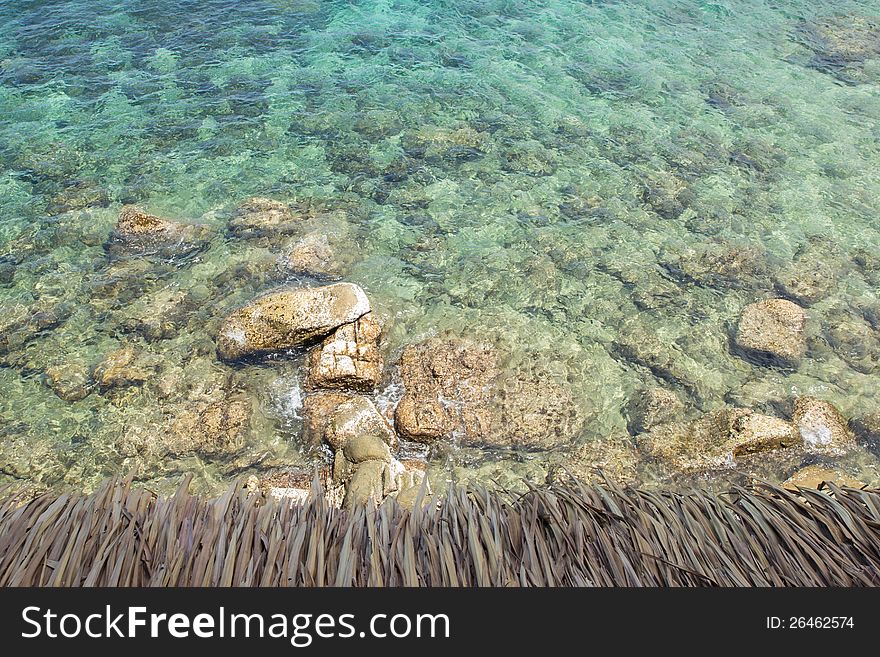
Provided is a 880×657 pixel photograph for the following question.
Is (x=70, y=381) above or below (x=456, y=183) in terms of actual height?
below

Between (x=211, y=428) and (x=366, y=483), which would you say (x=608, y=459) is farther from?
(x=211, y=428)

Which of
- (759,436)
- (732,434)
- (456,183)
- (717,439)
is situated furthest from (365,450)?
(456,183)

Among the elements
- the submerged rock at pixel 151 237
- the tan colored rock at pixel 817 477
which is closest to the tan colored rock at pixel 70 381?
the submerged rock at pixel 151 237

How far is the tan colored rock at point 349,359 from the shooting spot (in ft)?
18.5

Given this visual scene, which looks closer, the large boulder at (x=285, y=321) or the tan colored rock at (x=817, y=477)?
the tan colored rock at (x=817, y=477)

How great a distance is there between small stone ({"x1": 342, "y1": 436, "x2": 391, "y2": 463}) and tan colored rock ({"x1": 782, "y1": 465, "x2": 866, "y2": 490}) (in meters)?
3.26

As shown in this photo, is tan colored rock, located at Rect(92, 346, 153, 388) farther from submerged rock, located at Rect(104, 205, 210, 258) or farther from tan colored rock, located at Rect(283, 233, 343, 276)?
tan colored rock, located at Rect(283, 233, 343, 276)

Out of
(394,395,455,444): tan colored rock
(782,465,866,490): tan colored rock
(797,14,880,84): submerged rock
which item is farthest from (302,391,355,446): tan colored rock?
(797,14,880,84): submerged rock

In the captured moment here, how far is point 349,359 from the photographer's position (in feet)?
18.8

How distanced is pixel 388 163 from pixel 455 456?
15.7 ft

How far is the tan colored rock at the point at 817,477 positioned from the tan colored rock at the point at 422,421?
2.84m

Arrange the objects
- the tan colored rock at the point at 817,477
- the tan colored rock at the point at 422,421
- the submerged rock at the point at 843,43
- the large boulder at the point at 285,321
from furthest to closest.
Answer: the submerged rock at the point at 843,43 < the large boulder at the point at 285,321 < the tan colored rock at the point at 422,421 < the tan colored rock at the point at 817,477

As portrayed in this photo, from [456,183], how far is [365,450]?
449 cm

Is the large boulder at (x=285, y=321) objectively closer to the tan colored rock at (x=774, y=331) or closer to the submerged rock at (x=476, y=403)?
the submerged rock at (x=476, y=403)
